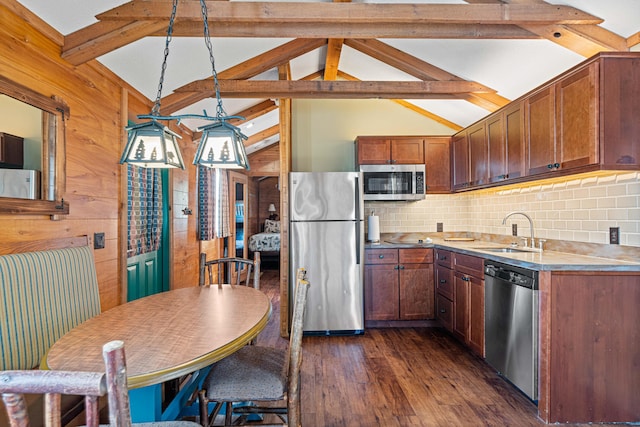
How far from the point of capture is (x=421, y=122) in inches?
177

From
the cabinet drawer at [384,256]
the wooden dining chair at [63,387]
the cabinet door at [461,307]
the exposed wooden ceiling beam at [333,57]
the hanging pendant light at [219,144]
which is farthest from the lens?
the cabinet drawer at [384,256]

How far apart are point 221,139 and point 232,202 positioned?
5188 millimetres

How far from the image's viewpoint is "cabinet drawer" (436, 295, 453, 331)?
3.43m

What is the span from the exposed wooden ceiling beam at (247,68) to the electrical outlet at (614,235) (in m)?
2.97

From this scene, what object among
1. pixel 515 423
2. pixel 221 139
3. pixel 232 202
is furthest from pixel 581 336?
pixel 232 202

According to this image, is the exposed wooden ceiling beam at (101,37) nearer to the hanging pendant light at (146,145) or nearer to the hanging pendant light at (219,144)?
the hanging pendant light at (219,144)

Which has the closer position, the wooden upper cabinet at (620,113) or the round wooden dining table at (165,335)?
the round wooden dining table at (165,335)

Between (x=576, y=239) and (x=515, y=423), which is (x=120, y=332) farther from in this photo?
(x=576, y=239)

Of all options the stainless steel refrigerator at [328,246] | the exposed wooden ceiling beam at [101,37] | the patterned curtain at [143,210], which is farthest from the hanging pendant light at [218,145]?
the stainless steel refrigerator at [328,246]

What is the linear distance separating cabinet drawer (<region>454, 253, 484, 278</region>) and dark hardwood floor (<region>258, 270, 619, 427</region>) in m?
0.74

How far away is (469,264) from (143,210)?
300cm

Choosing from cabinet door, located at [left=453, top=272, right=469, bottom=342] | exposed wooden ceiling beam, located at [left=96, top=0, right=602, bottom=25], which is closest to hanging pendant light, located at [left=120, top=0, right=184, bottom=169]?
exposed wooden ceiling beam, located at [left=96, top=0, right=602, bottom=25]

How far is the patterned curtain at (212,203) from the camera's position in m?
5.00

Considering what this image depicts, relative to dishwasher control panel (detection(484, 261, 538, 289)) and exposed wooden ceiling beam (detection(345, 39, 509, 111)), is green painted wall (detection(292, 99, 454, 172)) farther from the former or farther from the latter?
dishwasher control panel (detection(484, 261, 538, 289))
